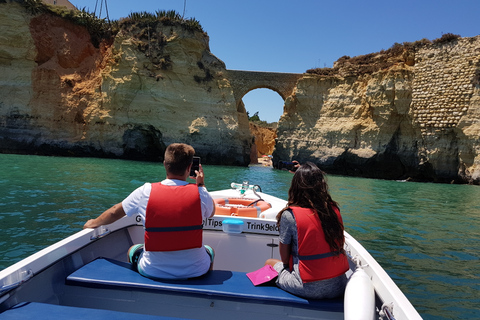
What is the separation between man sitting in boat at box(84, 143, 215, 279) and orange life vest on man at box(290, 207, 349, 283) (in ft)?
2.41

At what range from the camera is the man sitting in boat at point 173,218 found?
7.86ft

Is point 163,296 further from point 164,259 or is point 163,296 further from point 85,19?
point 85,19

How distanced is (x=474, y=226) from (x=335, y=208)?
22.7ft

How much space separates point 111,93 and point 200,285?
25654 millimetres

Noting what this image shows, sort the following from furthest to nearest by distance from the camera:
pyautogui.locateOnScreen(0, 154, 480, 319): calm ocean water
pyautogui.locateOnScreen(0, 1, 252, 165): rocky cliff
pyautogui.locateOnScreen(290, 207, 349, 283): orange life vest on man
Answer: pyautogui.locateOnScreen(0, 1, 252, 165): rocky cliff, pyautogui.locateOnScreen(0, 154, 480, 319): calm ocean water, pyautogui.locateOnScreen(290, 207, 349, 283): orange life vest on man

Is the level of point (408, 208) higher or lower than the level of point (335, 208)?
lower

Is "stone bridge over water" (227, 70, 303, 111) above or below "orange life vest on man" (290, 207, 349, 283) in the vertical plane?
above

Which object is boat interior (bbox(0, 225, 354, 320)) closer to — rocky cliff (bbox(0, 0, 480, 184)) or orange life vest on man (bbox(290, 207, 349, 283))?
orange life vest on man (bbox(290, 207, 349, 283))

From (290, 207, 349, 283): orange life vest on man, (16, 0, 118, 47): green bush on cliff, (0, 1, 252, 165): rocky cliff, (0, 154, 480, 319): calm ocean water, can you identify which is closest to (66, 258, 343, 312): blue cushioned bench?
(290, 207, 349, 283): orange life vest on man

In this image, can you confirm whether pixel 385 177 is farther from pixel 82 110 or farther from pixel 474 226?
pixel 82 110

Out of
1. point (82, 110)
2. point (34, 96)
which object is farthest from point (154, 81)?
point (34, 96)

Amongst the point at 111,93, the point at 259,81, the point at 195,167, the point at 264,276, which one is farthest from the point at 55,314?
the point at 259,81

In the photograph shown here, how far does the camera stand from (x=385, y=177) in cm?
2427

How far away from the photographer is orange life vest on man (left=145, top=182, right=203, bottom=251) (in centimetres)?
239
